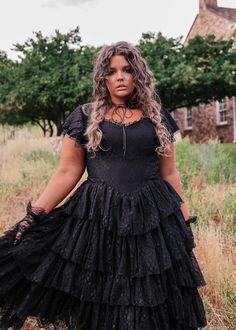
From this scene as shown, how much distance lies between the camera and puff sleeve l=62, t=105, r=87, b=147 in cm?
285

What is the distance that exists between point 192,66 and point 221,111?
12.0ft

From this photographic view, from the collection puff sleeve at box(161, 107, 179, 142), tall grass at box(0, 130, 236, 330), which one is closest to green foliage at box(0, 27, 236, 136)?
tall grass at box(0, 130, 236, 330)

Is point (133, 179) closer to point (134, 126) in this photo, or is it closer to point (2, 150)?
point (134, 126)

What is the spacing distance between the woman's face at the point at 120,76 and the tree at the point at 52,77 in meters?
15.5

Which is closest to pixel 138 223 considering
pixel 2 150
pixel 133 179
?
pixel 133 179

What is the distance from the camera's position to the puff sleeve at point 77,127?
2850mm

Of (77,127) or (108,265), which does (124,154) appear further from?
(108,265)

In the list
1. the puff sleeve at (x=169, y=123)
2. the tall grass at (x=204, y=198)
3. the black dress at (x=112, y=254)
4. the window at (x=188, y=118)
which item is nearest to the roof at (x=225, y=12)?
the window at (x=188, y=118)

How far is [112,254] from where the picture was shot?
2.65 m

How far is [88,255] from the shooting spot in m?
2.67

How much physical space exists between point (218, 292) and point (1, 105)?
2213cm

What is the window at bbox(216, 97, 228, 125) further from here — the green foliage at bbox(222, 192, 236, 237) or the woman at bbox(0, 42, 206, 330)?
the woman at bbox(0, 42, 206, 330)

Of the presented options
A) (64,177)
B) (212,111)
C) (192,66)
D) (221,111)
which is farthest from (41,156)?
(212,111)

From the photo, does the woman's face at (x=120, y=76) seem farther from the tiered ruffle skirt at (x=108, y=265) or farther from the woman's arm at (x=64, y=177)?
the tiered ruffle skirt at (x=108, y=265)
